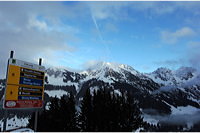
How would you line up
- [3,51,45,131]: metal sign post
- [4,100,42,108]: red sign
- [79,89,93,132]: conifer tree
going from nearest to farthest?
[4,100,42,108]: red sign, [3,51,45,131]: metal sign post, [79,89,93,132]: conifer tree

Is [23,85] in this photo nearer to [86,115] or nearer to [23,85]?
[23,85]

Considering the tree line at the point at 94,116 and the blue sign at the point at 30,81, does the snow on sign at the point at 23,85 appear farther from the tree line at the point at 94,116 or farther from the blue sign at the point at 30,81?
the tree line at the point at 94,116

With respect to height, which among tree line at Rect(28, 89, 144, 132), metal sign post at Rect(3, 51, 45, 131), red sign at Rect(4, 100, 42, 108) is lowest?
tree line at Rect(28, 89, 144, 132)

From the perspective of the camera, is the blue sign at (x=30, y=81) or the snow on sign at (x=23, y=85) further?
the blue sign at (x=30, y=81)

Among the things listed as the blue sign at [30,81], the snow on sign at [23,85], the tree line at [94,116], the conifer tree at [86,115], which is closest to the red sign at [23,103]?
the snow on sign at [23,85]

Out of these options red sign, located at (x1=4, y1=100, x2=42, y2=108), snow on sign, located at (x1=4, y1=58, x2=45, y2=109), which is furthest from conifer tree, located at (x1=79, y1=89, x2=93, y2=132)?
red sign, located at (x1=4, y1=100, x2=42, y2=108)

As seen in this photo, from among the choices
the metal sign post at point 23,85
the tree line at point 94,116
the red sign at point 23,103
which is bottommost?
the tree line at point 94,116

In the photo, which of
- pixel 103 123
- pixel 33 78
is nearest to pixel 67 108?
pixel 103 123

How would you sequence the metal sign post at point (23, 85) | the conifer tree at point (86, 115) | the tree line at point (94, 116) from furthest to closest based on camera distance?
the conifer tree at point (86, 115) < the tree line at point (94, 116) < the metal sign post at point (23, 85)

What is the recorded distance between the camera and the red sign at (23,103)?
2040 centimetres

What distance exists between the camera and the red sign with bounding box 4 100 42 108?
20.4 m

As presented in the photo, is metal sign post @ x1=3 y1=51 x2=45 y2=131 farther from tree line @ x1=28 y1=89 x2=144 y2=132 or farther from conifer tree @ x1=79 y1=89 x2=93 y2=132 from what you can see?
conifer tree @ x1=79 y1=89 x2=93 y2=132

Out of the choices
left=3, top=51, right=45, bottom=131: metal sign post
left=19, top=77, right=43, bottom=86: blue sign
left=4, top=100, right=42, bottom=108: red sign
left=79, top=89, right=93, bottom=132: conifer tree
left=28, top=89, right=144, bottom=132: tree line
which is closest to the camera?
left=4, top=100, right=42, bottom=108: red sign

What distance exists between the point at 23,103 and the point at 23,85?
85.6 inches
